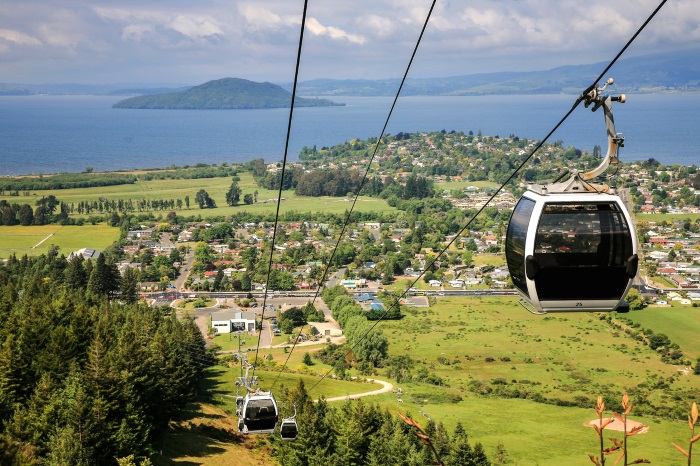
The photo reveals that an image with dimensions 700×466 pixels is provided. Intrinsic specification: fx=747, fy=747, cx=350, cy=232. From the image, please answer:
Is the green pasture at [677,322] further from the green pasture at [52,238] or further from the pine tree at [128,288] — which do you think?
the green pasture at [52,238]

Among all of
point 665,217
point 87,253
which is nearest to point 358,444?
point 87,253

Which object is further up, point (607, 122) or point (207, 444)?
point (607, 122)

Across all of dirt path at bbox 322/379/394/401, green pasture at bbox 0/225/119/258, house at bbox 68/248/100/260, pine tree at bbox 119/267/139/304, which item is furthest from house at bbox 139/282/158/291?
dirt path at bbox 322/379/394/401

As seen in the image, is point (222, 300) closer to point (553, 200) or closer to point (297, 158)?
point (553, 200)

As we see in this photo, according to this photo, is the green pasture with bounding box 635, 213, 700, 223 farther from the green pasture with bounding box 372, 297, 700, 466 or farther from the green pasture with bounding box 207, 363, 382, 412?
the green pasture with bounding box 207, 363, 382, 412

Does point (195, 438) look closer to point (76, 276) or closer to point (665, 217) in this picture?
point (76, 276)

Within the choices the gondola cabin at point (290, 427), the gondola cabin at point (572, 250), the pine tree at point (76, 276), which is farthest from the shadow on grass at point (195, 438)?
the pine tree at point (76, 276)
